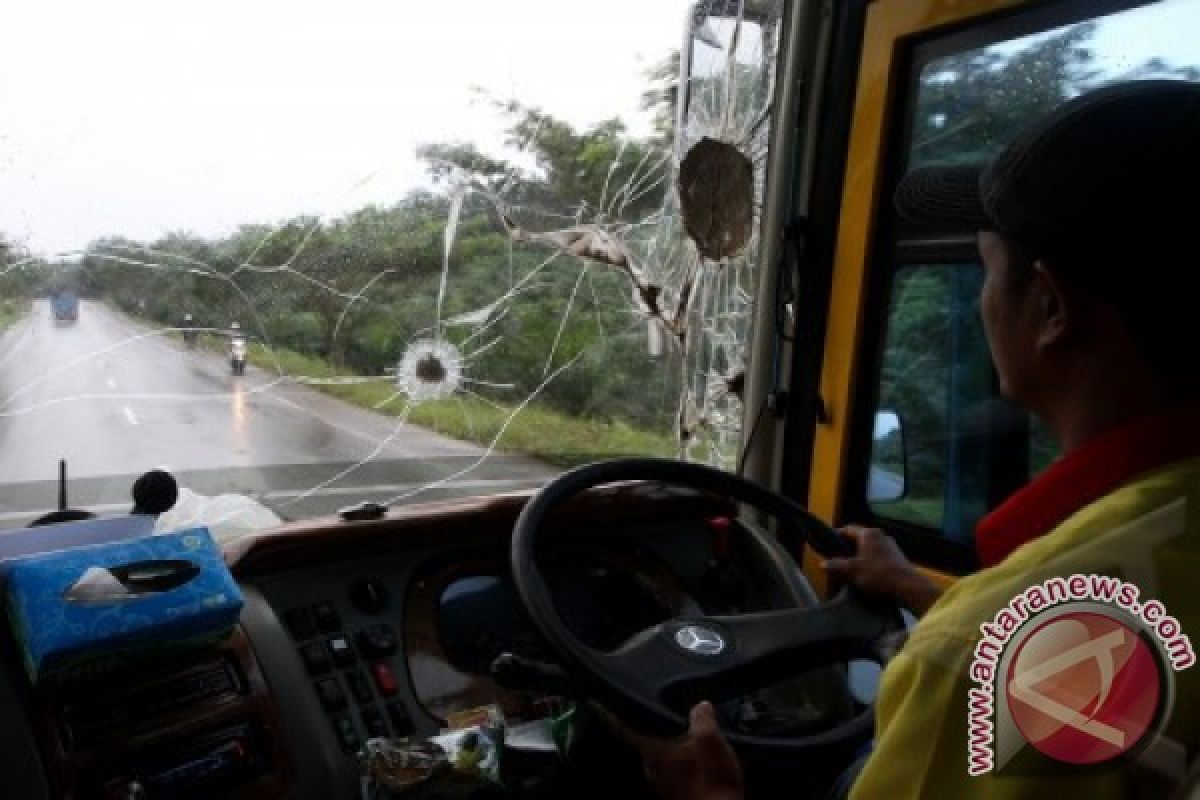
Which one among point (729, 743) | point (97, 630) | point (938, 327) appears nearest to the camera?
point (729, 743)

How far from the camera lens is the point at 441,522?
1846 millimetres

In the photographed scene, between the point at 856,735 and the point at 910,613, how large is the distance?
229 mm

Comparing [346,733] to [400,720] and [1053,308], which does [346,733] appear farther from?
[1053,308]

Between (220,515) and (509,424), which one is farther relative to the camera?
(509,424)

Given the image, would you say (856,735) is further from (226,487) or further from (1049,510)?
(226,487)

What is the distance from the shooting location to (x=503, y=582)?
1.94m

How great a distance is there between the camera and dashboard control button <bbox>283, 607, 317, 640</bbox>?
1626 mm

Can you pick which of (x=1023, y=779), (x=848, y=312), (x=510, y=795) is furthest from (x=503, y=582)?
(x=1023, y=779)

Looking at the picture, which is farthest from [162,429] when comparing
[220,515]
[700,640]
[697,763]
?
[697,763]

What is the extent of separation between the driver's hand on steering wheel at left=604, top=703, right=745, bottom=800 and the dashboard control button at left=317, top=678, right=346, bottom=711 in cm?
61

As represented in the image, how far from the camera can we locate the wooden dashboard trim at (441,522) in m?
1.67

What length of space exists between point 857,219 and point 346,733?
1.65 metres

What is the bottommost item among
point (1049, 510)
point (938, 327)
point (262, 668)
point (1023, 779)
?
point (262, 668)

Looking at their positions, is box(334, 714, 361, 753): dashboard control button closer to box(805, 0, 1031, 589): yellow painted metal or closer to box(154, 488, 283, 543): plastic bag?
box(154, 488, 283, 543): plastic bag
